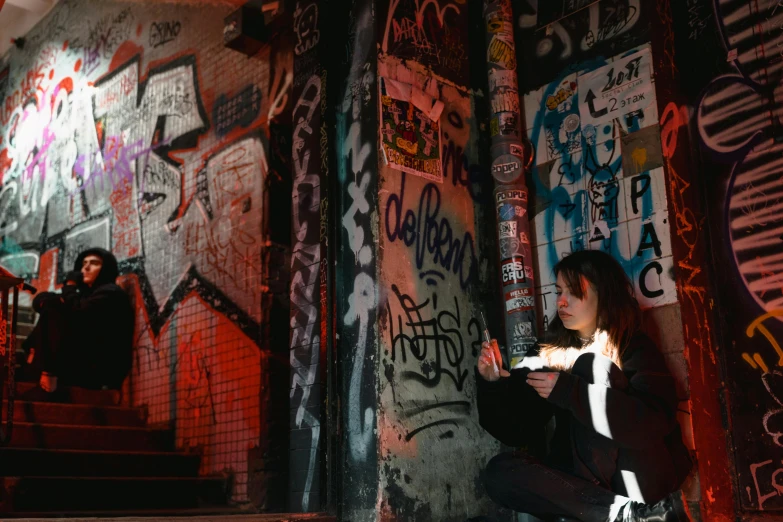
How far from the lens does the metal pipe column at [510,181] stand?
421cm

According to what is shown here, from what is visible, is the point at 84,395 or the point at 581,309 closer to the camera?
the point at 581,309

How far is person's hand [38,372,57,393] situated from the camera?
6383 mm

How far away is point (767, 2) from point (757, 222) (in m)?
1.24

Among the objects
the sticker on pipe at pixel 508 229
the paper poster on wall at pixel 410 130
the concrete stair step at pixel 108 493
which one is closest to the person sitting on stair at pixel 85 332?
the concrete stair step at pixel 108 493

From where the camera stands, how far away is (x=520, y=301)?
423 cm

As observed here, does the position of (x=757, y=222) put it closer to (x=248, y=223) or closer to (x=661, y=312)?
(x=661, y=312)

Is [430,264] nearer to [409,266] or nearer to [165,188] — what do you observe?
[409,266]

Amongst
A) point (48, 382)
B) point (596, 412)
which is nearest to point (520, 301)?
point (596, 412)

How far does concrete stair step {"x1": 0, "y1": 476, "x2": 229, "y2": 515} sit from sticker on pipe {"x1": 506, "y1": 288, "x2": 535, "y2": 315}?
9.52 feet

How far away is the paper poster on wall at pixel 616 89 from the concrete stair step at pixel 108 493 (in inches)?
152

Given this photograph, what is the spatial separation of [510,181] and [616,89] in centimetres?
81

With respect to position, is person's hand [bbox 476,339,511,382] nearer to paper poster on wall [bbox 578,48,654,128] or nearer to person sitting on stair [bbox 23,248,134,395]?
paper poster on wall [bbox 578,48,654,128]

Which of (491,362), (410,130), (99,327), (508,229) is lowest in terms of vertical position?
(491,362)

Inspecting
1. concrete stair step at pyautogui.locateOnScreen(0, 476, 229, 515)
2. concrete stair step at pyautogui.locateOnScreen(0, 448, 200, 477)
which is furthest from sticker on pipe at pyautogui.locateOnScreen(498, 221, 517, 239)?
concrete stair step at pyautogui.locateOnScreen(0, 448, 200, 477)
